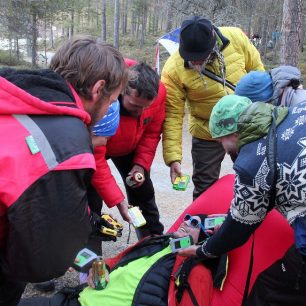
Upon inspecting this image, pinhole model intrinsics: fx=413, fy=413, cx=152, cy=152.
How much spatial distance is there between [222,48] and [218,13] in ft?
34.1

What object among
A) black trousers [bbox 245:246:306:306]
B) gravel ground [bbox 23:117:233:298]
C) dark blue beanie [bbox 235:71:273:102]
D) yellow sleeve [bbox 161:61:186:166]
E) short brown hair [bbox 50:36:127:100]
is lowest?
gravel ground [bbox 23:117:233:298]

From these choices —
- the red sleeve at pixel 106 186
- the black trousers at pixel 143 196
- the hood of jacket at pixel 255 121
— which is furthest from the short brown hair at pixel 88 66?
the black trousers at pixel 143 196

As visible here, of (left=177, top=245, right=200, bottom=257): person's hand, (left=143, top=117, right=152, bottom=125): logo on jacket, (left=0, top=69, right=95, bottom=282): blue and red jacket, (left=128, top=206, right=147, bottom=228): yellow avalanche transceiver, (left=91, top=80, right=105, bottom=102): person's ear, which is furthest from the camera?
(left=143, top=117, right=152, bottom=125): logo on jacket

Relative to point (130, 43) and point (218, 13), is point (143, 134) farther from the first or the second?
point (130, 43)

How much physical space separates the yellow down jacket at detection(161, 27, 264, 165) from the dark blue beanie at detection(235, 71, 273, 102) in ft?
1.70

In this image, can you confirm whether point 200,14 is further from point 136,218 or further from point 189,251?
point 189,251

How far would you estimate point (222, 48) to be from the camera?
284 cm

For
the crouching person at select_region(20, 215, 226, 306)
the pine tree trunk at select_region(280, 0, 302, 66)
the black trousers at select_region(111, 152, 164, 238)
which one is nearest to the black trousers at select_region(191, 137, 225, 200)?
the black trousers at select_region(111, 152, 164, 238)

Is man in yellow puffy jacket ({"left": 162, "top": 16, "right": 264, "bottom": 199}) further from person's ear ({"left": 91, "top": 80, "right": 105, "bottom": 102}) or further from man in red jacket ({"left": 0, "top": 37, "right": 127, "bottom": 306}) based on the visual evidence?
man in red jacket ({"left": 0, "top": 37, "right": 127, "bottom": 306})

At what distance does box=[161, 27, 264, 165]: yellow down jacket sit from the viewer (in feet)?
9.45

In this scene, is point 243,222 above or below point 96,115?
below

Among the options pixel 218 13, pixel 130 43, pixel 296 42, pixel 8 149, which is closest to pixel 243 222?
pixel 8 149

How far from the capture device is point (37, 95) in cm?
116

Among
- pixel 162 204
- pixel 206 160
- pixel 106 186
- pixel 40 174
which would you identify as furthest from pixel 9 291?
pixel 162 204
